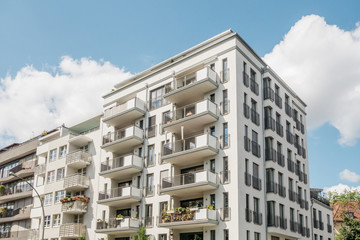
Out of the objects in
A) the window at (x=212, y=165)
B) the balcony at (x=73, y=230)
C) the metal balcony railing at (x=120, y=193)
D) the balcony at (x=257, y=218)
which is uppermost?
the window at (x=212, y=165)

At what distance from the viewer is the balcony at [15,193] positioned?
5333 cm

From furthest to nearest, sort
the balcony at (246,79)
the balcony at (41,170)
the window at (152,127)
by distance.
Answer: the balcony at (41,170)
the window at (152,127)
the balcony at (246,79)

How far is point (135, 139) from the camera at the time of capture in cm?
3866

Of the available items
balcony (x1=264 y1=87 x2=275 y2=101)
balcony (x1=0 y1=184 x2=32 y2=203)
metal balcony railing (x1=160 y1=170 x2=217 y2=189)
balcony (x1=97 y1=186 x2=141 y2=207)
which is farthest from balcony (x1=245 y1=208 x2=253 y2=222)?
balcony (x1=0 y1=184 x2=32 y2=203)

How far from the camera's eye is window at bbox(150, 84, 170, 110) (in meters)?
38.9

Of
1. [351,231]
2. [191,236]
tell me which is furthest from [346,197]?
[191,236]

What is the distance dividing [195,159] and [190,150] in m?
1.62

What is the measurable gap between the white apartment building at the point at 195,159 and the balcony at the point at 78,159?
11cm

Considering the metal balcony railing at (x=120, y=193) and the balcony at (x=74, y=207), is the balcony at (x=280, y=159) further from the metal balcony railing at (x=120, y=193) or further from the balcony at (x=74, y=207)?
the balcony at (x=74, y=207)

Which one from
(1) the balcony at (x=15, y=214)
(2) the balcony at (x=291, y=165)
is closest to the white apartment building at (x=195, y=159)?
(2) the balcony at (x=291, y=165)

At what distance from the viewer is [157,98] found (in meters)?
39.6

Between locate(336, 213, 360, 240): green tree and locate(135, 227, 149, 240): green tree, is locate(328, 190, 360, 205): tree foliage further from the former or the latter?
locate(135, 227, 149, 240): green tree

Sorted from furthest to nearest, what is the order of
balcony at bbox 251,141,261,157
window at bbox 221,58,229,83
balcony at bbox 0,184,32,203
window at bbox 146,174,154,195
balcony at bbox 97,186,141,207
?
1. balcony at bbox 0,184,32,203
2. window at bbox 146,174,154,195
3. balcony at bbox 97,186,141,207
4. window at bbox 221,58,229,83
5. balcony at bbox 251,141,261,157

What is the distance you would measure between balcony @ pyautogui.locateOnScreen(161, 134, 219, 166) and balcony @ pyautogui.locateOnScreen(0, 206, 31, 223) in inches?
945
